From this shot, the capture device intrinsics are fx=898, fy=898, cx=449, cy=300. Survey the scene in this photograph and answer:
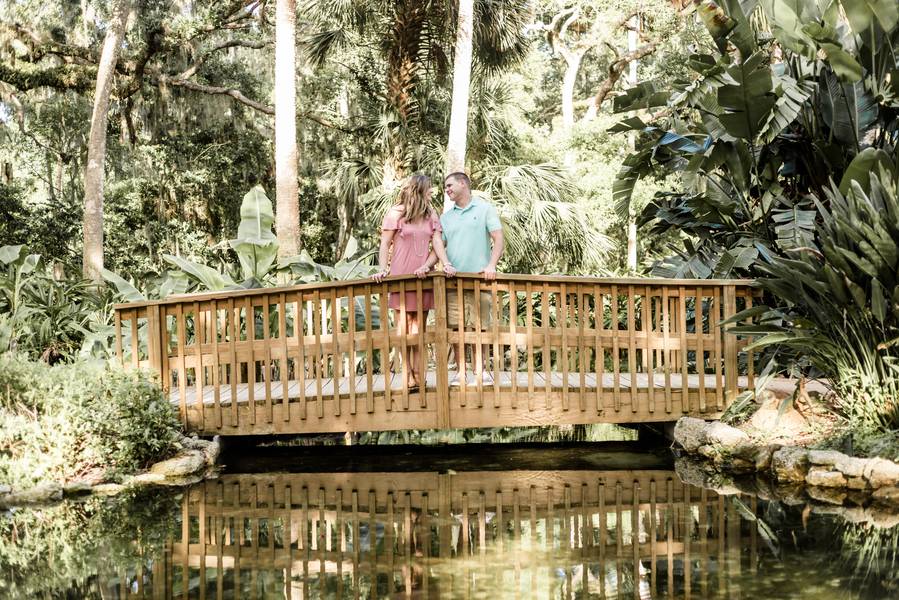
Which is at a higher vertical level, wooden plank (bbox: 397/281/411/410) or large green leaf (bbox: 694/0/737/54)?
large green leaf (bbox: 694/0/737/54)

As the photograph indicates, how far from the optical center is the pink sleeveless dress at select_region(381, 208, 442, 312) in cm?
771

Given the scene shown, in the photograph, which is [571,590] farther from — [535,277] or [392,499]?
[535,277]

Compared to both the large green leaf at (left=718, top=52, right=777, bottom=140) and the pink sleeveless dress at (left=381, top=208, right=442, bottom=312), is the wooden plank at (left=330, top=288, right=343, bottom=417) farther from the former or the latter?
the large green leaf at (left=718, top=52, right=777, bottom=140)

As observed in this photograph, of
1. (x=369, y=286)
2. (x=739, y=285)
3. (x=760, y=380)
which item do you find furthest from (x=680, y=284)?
(x=369, y=286)

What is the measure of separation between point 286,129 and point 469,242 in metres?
5.23

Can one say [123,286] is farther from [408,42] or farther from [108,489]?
[408,42]

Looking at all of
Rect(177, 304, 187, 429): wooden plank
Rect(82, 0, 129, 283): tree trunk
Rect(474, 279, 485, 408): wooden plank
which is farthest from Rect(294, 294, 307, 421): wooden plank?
Rect(82, 0, 129, 283): tree trunk

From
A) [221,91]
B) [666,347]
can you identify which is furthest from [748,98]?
[221,91]

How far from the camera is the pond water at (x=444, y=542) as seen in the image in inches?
166

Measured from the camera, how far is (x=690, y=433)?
25.8 ft

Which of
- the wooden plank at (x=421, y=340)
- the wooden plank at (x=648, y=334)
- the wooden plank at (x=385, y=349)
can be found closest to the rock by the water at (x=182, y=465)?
the wooden plank at (x=385, y=349)

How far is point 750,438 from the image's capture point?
7.28 m

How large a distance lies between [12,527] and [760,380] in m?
5.76

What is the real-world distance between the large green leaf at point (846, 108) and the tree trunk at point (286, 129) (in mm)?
6686
